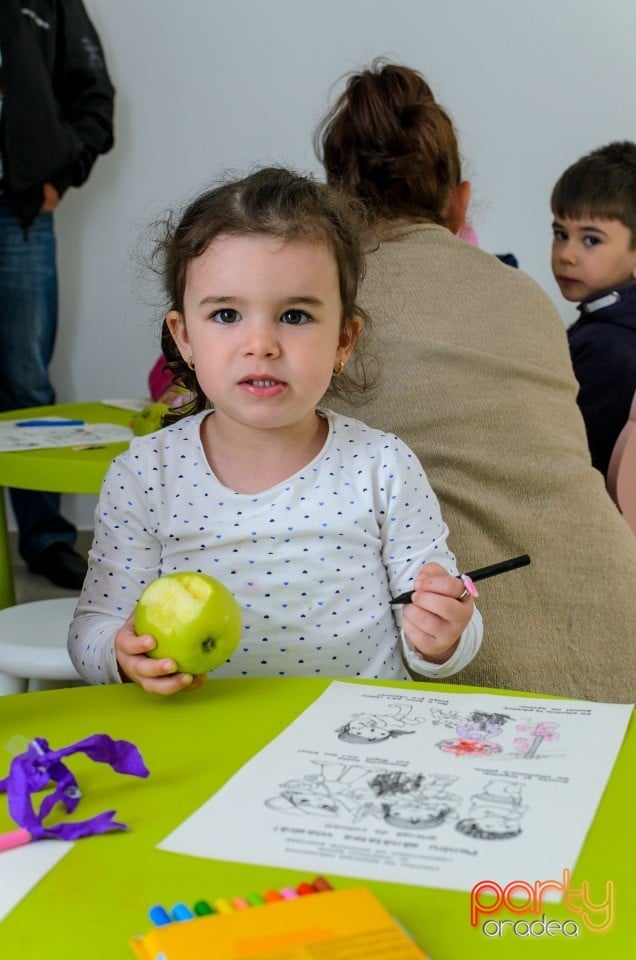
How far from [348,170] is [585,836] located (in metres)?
1.41

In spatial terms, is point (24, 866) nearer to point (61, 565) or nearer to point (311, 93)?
point (61, 565)

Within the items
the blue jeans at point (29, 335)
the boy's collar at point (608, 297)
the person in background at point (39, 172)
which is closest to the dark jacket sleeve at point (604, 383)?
the boy's collar at point (608, 297)

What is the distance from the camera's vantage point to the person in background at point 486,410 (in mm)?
1644

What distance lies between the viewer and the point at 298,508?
1332 mm

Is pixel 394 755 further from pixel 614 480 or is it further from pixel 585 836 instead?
pixel 614 480

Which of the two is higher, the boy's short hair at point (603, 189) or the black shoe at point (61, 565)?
the boy's short hair at point (603, 189)

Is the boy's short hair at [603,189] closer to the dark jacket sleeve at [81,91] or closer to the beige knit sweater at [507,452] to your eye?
the beige knit sweater at [507,452]

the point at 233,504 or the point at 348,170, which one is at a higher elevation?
the point at 348,170

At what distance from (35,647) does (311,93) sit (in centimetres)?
323

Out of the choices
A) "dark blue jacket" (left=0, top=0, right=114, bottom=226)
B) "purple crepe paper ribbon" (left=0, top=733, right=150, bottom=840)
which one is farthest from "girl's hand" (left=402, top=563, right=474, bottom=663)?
"dark blue jacket" (left=0, top=0, right=114, bottom=226)

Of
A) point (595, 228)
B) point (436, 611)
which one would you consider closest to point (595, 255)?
point (595, 228)

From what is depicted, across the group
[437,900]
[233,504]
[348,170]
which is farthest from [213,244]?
[437,900]

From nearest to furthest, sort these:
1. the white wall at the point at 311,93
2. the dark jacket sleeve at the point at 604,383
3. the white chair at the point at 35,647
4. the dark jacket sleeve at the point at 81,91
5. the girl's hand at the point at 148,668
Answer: the girl's hand at the point at 148,668 < the white chair at the point at 35,647 < the dark jacket sleeve at the point at 604,383 < the dark jacket sleeve at the point at 81,91 < the white wall at the point at 311,93

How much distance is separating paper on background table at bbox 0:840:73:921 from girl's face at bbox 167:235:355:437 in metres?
0.62
